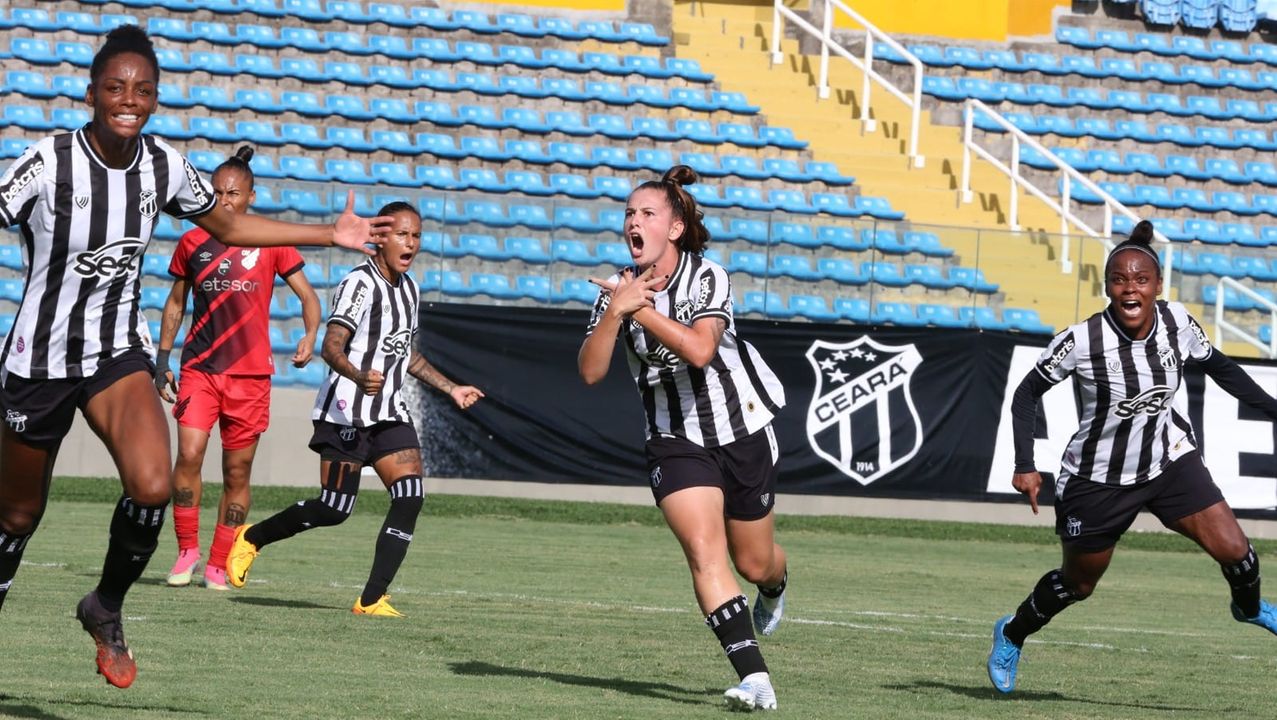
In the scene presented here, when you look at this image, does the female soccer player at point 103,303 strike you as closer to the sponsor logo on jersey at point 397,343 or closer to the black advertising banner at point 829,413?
the sponsor logo on jersey at point 397,343

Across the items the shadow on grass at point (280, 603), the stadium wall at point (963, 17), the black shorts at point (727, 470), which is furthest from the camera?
the stadium wall at point (963, 17)

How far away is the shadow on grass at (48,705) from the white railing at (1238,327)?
16.3m

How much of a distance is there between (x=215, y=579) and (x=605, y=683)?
3.78m

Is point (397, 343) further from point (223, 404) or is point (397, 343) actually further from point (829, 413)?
point (829, 413)

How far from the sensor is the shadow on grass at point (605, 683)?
24.8 ft

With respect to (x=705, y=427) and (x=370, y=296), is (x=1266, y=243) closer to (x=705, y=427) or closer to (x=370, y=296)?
(x=370, y=296)

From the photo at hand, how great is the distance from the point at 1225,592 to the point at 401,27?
47.7 ft

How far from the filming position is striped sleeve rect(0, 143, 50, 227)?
6.07 metres

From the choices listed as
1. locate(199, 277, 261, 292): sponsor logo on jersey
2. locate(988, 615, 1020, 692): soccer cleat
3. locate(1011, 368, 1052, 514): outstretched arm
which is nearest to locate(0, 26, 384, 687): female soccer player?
locate(1011, 368, 1052, 514): outstretched arm

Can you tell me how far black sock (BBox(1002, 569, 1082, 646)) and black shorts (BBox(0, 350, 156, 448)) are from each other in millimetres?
4083

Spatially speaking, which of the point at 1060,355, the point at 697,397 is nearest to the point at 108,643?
the point at 697,397

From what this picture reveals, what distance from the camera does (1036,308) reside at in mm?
20656

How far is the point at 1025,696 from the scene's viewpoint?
26.6 ft

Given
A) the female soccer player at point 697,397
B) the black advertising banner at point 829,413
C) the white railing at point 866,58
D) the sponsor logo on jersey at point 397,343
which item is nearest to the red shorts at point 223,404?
the sponsor logo on jersey at point 397,343
